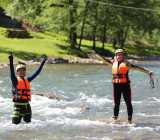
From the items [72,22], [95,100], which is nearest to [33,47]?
[72,22]

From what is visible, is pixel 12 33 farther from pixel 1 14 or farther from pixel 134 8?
pixel 134 8

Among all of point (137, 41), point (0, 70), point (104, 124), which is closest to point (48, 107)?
point (104, 124)

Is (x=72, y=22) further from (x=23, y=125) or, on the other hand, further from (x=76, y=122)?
(x=23, y=125)

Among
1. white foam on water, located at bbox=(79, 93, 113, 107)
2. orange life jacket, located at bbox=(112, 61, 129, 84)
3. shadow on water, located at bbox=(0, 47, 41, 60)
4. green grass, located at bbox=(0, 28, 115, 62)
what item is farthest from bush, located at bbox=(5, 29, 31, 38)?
orange life jacket, located at bbox=(112, 61, 129, 84)

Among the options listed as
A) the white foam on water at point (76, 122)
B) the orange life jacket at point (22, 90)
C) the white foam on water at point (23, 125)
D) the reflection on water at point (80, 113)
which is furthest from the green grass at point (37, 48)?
the orange life jacket at point (22, 90)

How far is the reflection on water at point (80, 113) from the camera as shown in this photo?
63.0 feet

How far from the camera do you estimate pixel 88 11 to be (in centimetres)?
7812

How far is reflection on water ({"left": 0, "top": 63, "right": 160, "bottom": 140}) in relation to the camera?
19188 mm

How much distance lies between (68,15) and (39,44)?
9408 millimetres

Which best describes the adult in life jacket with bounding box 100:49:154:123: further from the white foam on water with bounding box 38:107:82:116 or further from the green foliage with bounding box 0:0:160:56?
the green foliage with bounding box 0:0:160:56

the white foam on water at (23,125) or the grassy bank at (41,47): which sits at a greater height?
the white foam on water at (23,125)

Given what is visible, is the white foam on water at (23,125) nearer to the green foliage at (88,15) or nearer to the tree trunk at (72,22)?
the green foliage at (88,15)

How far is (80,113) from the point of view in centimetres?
2400

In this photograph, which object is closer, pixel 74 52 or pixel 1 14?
pixel 74 52
